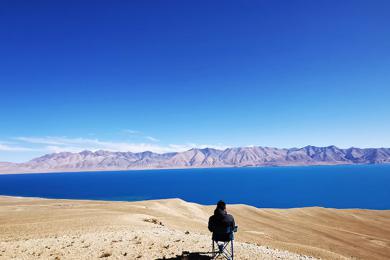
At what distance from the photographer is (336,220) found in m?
60.6

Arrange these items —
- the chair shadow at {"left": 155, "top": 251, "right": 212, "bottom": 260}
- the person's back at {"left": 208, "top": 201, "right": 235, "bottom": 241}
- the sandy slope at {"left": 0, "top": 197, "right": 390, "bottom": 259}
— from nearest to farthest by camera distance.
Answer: the person's back at {"left": 208, "top": 201, "right": 235, "bottom": 241}
the chair shadow at {"left": 155, "top": 251, "right": 212, "bottom": 260}
the sandy slope at {"left": 0, "top": 197, "right": 390, "bottom": 259}

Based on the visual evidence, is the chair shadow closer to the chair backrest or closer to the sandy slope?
the sandy slope

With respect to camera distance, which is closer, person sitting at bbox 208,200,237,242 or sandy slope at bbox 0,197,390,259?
person sitting at bbox 208,200,237,242

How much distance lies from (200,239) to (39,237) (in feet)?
33.6

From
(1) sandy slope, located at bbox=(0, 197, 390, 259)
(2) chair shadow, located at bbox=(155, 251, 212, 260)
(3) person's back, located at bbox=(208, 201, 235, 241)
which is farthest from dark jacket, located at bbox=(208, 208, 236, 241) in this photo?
(1) sandy slope, located at bbox=(0, 197, 390, 259)

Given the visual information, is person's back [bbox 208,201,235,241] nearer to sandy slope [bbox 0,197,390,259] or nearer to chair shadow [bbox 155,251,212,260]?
chair shadow [bbox 155,251,212,260]

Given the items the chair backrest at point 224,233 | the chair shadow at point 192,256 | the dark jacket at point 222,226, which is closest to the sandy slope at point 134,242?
the chair shadow at point 192,256

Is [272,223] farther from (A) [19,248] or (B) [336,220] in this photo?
(A) [19,248]

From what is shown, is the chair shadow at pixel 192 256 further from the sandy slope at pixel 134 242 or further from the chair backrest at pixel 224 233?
the chair backrest at pixel 224 233

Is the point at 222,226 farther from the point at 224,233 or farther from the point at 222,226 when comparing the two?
the point at 224,233

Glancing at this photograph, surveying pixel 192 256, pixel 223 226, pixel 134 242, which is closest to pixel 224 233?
pixel 223 226

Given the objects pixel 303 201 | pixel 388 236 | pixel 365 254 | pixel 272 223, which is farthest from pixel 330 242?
pixel 303 201

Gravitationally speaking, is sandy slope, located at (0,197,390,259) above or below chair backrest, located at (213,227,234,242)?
below

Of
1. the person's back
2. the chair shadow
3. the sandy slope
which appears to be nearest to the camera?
the person's back
